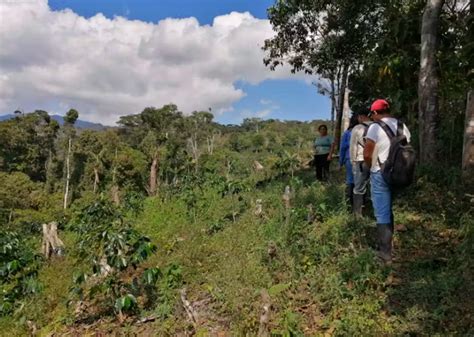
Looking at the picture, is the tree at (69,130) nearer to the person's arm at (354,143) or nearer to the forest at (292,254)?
the forest at (292,254)

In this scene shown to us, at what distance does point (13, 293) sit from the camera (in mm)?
5191

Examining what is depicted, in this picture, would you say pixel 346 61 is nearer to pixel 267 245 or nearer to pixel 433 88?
pixel 433 88

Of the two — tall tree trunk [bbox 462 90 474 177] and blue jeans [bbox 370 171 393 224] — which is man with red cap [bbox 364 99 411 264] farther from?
tall tree trunk [bbox 462 90 474 177]

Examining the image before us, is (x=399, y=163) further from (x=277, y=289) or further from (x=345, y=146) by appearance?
(x=345, y=146)

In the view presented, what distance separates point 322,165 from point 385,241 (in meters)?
4.76

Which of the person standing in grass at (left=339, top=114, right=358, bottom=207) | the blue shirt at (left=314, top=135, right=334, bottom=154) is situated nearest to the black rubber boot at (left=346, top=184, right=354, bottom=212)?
the person standing in grass at (left=339, top=114, right=358, bottom=207)

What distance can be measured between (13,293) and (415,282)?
14.5ft

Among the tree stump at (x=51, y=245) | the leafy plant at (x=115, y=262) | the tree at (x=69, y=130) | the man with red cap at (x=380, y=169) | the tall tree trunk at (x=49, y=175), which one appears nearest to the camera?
the man with red cap at (x=380, y=169)

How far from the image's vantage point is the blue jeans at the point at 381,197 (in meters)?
4.08

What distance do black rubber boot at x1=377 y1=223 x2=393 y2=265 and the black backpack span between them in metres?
0.44

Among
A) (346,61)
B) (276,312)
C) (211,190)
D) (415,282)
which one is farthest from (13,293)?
(346,61)

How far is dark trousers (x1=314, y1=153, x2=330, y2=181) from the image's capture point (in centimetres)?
873

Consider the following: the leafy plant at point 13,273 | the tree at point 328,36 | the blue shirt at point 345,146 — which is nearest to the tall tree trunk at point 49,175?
the tree at point 328,36

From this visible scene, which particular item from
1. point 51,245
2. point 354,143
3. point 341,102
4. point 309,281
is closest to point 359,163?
point 354,143
